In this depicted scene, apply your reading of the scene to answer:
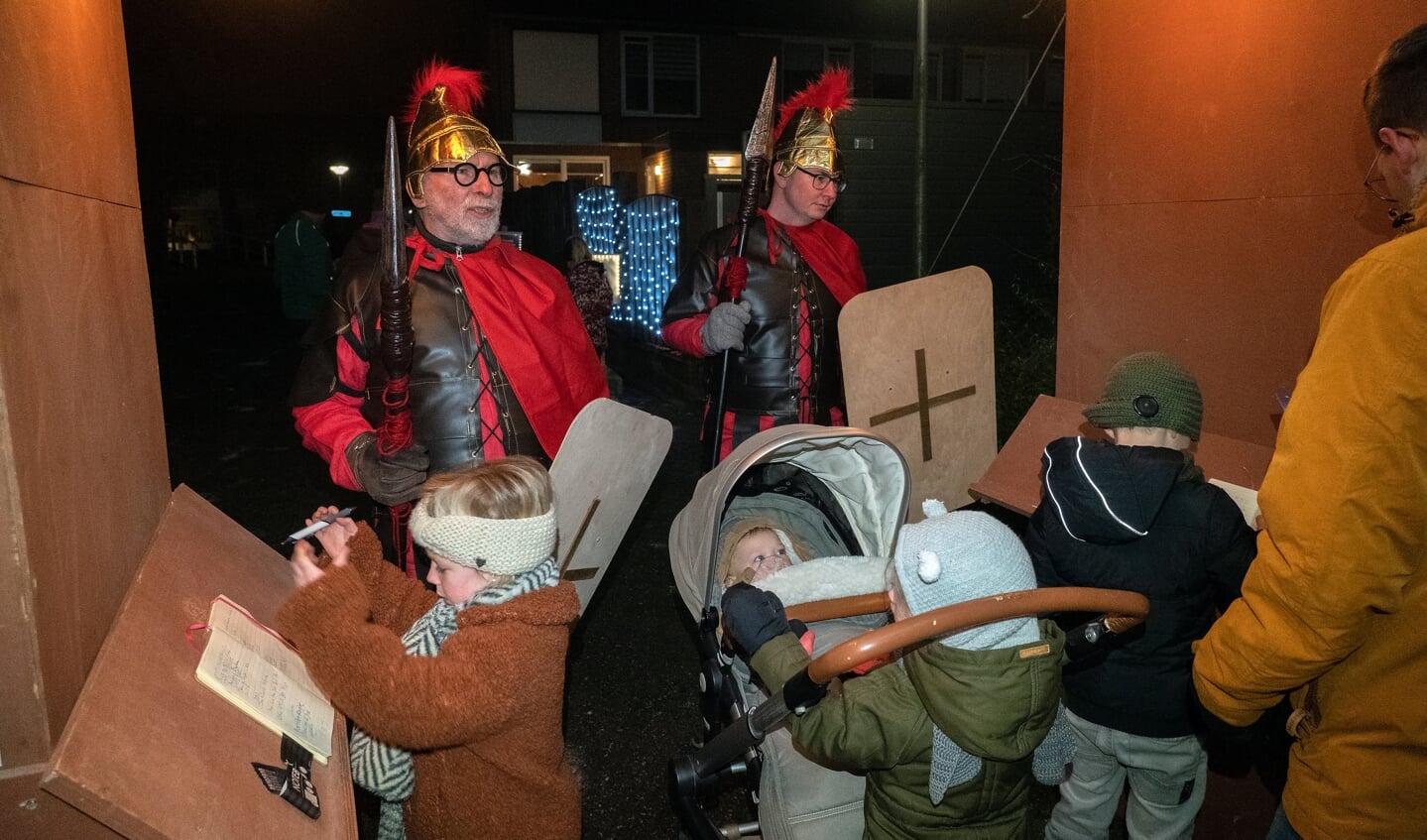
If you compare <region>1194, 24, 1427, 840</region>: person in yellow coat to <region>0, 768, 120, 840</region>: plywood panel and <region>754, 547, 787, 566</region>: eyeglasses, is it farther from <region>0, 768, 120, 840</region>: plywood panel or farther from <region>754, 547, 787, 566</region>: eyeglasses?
<region>0, 768, 120, 840</region>: plywood panel

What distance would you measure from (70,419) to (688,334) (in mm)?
2626

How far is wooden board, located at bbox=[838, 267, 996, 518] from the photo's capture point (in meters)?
3.48

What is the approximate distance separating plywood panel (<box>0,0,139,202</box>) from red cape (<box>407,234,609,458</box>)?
95 cm

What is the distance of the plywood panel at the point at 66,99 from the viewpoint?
1.48 meters

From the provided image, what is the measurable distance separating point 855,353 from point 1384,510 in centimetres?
202

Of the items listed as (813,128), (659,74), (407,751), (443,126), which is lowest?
(407,751)

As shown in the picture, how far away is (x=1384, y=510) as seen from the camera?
61.5 inches

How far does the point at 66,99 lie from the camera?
178 cm

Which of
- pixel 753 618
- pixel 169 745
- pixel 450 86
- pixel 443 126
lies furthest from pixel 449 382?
pixel 169 745

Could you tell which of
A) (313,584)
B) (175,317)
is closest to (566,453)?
Answer: (313,584)

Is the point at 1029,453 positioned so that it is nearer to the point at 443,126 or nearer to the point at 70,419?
the point at 443,126

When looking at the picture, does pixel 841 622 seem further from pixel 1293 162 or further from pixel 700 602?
pixel 1293 162

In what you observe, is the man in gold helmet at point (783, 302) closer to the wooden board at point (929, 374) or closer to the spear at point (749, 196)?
the spear at point (749, 196)

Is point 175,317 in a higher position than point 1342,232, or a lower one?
lower
